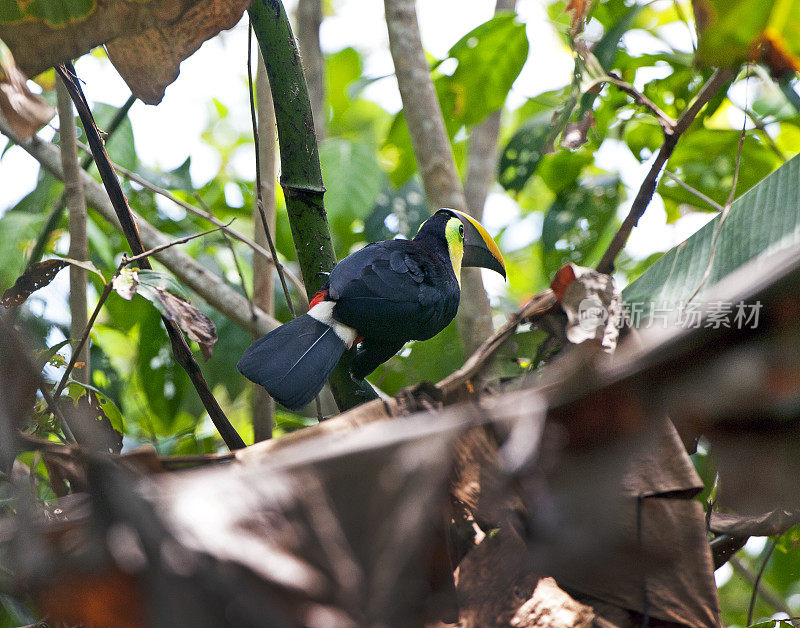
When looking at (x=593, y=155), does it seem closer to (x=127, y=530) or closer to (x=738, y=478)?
(x=738, y=478)

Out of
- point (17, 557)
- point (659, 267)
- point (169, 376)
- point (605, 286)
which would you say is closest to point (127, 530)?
point (17, 557)

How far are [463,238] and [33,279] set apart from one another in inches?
73.5

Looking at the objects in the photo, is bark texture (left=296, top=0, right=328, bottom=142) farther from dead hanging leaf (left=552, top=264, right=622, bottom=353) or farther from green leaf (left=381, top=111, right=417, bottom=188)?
dead hanging leaf (left=552, top=264, right=622, bottom=353)

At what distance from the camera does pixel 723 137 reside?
2.89m

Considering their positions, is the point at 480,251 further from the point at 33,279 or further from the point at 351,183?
the point at 33,279

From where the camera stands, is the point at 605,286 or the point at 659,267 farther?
the point at 659,267

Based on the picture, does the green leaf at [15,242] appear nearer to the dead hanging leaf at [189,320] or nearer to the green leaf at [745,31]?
the dead hanging leaf at [189,320]

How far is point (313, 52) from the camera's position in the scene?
3498 mm

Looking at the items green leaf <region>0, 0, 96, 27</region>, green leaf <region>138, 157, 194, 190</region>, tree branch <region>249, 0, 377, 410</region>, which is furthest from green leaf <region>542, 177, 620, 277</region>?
green leaf <region>0, 0, 96, 27</region>

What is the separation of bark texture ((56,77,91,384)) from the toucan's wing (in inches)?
29.1

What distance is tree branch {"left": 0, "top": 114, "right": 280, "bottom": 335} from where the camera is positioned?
2592 millimetres

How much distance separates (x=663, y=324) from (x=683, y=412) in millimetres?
152

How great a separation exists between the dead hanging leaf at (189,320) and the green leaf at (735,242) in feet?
3.07

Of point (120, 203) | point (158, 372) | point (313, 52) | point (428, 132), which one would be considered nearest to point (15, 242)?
point (158, 372)
